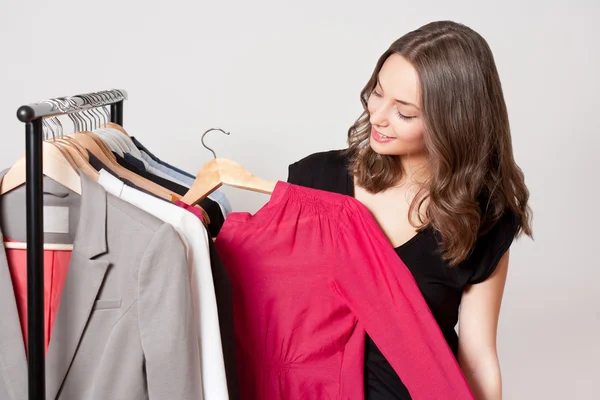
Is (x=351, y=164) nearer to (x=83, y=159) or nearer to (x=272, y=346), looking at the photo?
(x=272, y=346)

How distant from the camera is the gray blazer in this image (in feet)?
5.33

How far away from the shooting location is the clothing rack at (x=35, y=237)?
5.04 feet

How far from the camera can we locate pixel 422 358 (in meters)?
1.91

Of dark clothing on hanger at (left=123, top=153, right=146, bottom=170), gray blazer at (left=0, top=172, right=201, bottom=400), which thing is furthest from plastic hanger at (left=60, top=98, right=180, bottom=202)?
gray blazer at (left=0, top=172, right=201, bottom=400)

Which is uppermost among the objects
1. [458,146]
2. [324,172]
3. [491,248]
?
[458,146]

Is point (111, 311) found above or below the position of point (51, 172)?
below

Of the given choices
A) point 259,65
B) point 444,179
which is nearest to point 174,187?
point 444,179

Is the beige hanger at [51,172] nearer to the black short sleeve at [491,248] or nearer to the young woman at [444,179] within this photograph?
the young woman at [444,179]

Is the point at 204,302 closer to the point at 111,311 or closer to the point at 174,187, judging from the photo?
the point at 111,311

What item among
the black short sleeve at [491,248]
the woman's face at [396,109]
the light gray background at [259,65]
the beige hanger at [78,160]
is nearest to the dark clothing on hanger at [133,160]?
the beige hanger at [78,160]

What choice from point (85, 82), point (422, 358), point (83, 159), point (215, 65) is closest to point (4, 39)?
point (85, 82)

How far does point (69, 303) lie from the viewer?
172cm

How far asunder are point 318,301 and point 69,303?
610 millimetres

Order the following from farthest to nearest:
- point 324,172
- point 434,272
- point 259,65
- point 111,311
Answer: point 259,65 < point 324,172 < point 434,272 < point 111,311
